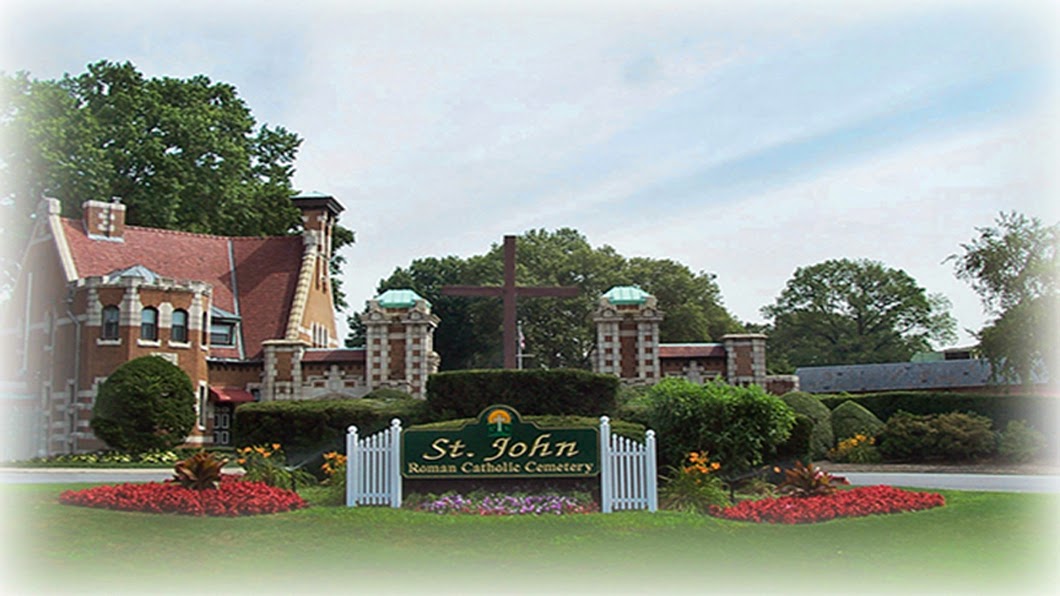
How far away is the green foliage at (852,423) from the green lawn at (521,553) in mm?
14708

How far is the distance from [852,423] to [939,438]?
3362 millimetres

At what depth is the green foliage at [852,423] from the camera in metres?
31.1

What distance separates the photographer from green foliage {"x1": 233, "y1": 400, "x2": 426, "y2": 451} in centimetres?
2194

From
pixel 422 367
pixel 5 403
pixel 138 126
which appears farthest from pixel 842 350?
pixel 5 403

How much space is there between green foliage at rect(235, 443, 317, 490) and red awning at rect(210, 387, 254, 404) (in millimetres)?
17169

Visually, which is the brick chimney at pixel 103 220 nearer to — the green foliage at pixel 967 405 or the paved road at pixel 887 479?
the paved road at pixel 887 479

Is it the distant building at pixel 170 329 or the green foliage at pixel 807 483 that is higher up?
the distant building at pixel 170 329

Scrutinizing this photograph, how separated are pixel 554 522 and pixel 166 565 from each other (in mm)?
6121

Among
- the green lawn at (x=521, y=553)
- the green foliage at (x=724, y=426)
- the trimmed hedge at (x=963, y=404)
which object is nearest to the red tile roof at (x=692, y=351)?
the trimmed hedge at (x=963, y=404)

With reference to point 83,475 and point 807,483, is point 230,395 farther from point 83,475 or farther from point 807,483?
point 807,483

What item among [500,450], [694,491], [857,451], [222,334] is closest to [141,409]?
[222,334]

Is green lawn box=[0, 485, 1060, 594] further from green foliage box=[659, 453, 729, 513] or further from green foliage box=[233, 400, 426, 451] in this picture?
green foliage box=[233, 400, 426, 451]

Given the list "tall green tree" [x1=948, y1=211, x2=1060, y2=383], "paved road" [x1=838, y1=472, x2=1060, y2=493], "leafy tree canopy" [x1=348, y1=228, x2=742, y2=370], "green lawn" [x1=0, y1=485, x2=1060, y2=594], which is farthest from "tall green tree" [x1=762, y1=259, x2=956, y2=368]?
"green lawn" [x1=0, y1=485, x2=1060, y2=594]

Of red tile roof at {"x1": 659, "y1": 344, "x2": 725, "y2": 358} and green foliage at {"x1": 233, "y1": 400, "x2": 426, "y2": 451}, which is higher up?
red tile roof at {"x1": 659, "y1": 344, "x2": 725, "y2": 358}
